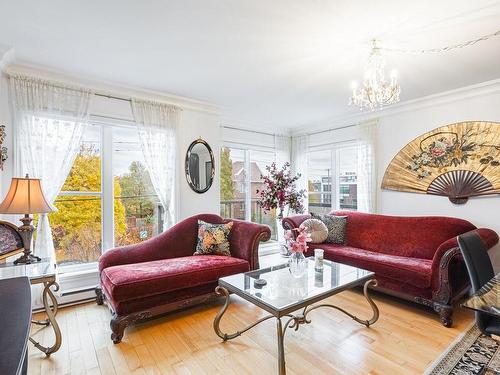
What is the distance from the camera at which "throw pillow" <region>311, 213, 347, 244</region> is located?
148 inches

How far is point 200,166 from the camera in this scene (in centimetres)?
399

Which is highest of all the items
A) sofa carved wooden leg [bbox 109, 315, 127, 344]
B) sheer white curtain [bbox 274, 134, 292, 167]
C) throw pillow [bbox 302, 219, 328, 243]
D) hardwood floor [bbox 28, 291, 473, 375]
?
sheer white curtain [bbox 274, 134, 292, 167]

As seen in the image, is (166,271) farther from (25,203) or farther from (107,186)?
(107,186)

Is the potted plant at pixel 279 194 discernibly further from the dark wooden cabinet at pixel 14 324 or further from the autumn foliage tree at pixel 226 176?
the dark wooden cabinet at pixel 14 324

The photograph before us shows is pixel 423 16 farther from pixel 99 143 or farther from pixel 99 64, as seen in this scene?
pixel 99 143

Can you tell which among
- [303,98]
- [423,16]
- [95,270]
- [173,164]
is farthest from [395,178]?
[95,270]

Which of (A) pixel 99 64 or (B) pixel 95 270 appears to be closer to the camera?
(A) pixel 99 64

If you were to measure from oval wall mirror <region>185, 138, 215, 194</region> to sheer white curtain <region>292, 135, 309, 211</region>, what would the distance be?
2022 mm

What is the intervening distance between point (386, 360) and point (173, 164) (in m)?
3.07

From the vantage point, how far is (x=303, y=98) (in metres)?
3.70

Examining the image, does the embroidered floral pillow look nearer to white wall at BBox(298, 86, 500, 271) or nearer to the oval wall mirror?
the oval wall mirror

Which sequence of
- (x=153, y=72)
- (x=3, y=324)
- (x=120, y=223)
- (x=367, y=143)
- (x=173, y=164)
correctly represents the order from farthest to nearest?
(x=367, y=143), (x=173, y=164), (x=120, y=223), (x=153, y=72), (x=3, y=324)

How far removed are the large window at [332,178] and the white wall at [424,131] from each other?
1.88 ft

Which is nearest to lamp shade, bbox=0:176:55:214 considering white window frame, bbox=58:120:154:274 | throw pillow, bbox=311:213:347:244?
white window frame, bbox=58:120:154:274
